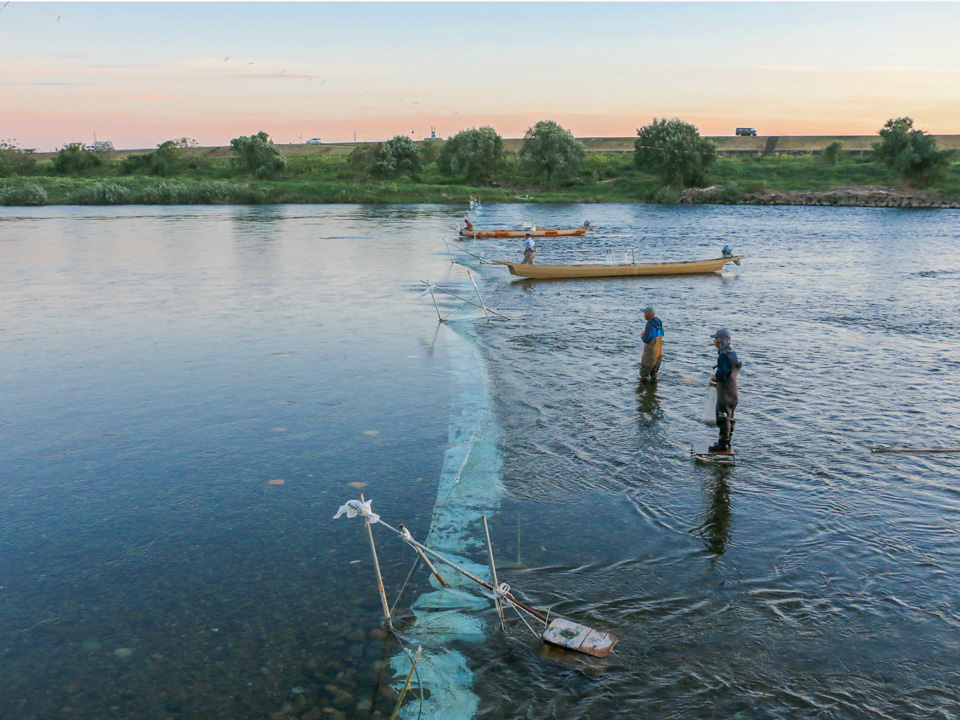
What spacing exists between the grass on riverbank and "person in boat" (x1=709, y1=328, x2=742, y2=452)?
3509 inches

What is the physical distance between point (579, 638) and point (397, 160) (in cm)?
11346

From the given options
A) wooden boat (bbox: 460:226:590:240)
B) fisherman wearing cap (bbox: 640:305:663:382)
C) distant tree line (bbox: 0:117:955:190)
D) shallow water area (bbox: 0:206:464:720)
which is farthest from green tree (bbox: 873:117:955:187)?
fisherman wearing cap (bbox: 640:305:663:382)

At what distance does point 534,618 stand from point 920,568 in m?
4.96

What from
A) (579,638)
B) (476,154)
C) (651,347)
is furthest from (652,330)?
(476,154)

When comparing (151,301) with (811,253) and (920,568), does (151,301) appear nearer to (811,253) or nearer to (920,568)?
(920,568)

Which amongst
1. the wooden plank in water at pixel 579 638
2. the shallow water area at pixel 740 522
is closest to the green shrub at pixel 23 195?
the shallow water area at pixel 740 522

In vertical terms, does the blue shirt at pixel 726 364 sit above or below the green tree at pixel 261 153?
below

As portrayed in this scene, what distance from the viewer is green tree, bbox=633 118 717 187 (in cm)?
10444

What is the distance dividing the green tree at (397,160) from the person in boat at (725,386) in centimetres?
10735

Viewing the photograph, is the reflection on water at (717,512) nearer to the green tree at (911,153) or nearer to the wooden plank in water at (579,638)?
the wooden plank in water at (579,638)

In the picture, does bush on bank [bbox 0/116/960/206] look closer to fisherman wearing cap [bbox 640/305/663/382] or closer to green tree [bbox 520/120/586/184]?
green tree [bbox 520/120/586/184]

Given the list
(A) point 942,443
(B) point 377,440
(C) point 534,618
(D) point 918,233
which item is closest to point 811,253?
(D) point 918,233

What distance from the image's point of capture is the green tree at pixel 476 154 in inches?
4397

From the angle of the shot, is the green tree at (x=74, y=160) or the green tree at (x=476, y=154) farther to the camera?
the green tree at (x=74, y=160)
